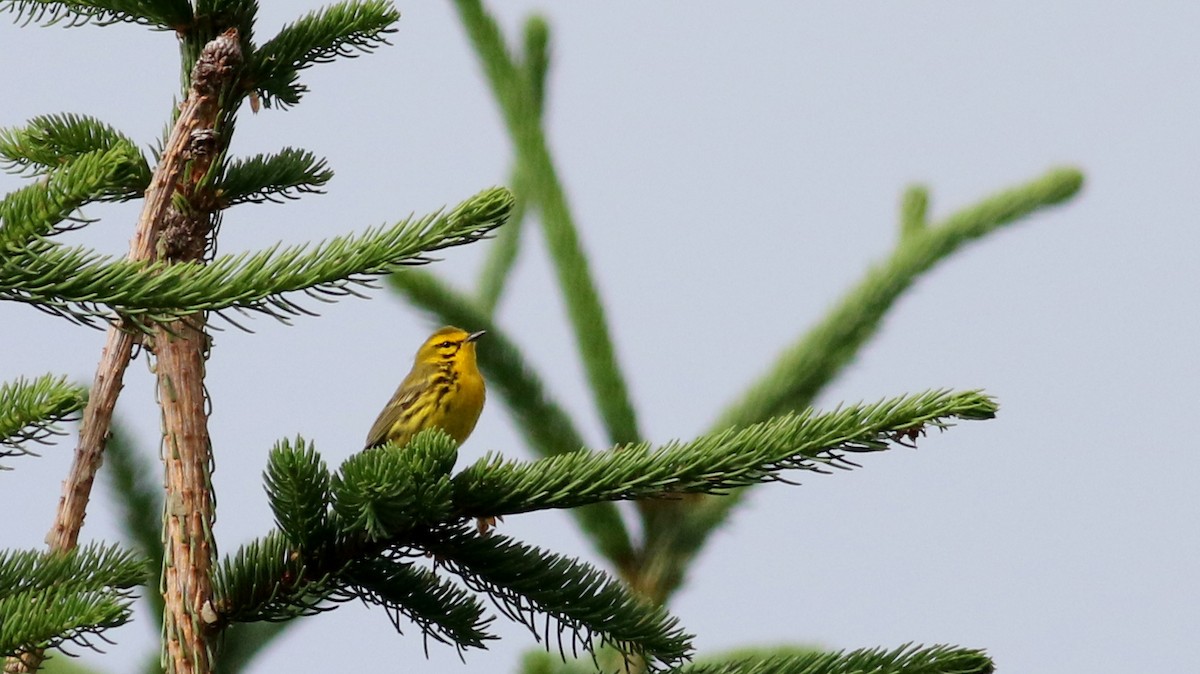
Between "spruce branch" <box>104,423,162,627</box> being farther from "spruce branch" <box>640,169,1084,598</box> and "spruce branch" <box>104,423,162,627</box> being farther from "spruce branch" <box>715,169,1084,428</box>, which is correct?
"spruce branch" <box>715,169,1084,428</box>

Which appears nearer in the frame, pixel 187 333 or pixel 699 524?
pixel 187 333

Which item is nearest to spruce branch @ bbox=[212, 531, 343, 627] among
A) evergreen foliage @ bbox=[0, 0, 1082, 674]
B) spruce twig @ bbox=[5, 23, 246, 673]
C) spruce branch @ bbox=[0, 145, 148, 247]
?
evergreen foliage @ bbox=[0, 0, 1082, 674]

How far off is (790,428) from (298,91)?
4.83 feet

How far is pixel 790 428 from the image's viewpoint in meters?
1.88

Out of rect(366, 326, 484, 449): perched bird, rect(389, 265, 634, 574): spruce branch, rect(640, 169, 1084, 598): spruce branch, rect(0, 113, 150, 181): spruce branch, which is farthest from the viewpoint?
rect(366, 326, 484, 449): perched bird

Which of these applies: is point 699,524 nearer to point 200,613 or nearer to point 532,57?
point 532,57

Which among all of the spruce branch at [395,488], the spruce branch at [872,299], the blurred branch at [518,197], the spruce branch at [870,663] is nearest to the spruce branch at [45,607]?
the spruce branch at [395,488]

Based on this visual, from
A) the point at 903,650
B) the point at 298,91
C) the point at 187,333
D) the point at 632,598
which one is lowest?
the point at 903,650

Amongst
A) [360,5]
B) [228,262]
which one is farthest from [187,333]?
[360,5]

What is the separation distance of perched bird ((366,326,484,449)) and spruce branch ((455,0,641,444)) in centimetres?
82

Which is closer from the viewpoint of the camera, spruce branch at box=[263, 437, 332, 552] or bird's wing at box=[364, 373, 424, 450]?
spruce branch at box=[263, 437, 332, 552]

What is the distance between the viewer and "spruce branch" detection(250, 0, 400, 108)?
265 centimetres

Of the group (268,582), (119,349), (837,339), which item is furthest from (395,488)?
(837,339)

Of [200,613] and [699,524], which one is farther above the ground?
[699,524]
